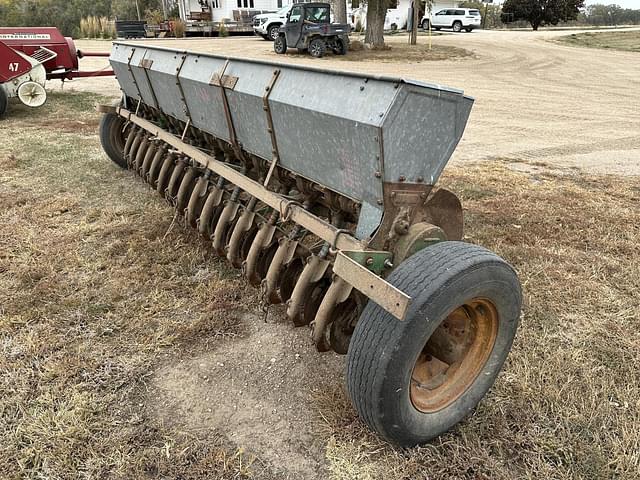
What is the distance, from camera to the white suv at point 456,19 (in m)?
34.8

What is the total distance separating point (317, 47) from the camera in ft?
60.7

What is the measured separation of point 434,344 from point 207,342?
1.34m

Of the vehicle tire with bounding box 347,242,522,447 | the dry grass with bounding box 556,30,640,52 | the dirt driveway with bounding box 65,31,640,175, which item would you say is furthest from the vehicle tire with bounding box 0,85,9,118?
the dry grass with bounding box 556,30,640,52

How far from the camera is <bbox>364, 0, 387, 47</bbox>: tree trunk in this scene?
20125mm

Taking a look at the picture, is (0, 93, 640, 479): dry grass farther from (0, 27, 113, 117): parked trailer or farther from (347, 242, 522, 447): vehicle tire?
(0, 27, 113, 117): parked trailer

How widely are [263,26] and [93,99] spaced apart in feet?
56.2

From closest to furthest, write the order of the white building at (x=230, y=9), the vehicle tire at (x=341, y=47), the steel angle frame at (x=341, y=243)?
1. the steel angle frame at (x=341, y=243)
2. the vehicle tire at (x=341, y=47)
3. the white building at (x=230, y=9)

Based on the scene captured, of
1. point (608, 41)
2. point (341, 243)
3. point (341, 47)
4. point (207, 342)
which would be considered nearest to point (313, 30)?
point (341, 47)

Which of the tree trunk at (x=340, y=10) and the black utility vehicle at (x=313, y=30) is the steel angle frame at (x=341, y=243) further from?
the tree trunk at (x=340, y=10)

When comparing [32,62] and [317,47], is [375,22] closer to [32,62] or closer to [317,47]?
[317,47]

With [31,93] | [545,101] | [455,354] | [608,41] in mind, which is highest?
[608,41]

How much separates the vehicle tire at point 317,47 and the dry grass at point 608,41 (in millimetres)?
13532

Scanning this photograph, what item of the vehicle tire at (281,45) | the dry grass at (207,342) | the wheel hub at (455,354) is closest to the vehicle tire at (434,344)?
the wheel hub at (455,354)

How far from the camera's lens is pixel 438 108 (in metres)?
2.13
